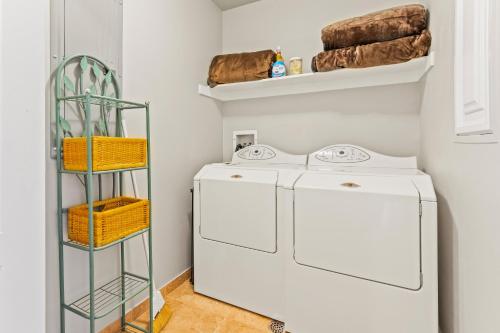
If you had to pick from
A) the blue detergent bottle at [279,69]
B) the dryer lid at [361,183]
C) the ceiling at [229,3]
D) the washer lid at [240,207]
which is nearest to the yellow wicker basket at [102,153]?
the washer lid at [240,207]

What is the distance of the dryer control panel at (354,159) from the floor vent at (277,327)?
115 centimetres

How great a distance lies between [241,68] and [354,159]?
123 centimetres

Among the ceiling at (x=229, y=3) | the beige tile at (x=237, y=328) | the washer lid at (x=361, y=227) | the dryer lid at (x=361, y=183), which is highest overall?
the ceiling at (x=229, y=3)

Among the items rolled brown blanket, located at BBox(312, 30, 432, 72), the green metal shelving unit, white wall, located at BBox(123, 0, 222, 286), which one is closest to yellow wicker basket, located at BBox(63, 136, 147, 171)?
the green metal shelving unit

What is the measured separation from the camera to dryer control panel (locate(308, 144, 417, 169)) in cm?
177

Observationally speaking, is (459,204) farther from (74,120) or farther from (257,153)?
(74,120)

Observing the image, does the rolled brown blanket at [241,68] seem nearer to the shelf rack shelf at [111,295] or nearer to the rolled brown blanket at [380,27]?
the rolled brown blanket at [380,27]

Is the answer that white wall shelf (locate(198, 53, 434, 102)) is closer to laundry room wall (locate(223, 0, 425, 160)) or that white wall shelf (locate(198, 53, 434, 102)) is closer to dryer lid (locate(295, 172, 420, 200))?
laundry room wall (locate(223, 0, 425, 160))

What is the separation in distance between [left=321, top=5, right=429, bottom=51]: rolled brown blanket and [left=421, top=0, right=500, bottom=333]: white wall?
0.31 feet

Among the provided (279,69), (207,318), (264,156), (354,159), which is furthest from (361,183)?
(207,318)

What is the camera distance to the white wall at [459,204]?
2.59 feet

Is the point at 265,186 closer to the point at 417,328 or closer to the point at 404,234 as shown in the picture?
the point at 404,234

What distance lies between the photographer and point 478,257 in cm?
90

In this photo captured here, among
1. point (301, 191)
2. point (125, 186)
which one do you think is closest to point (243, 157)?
point (301, 191)
